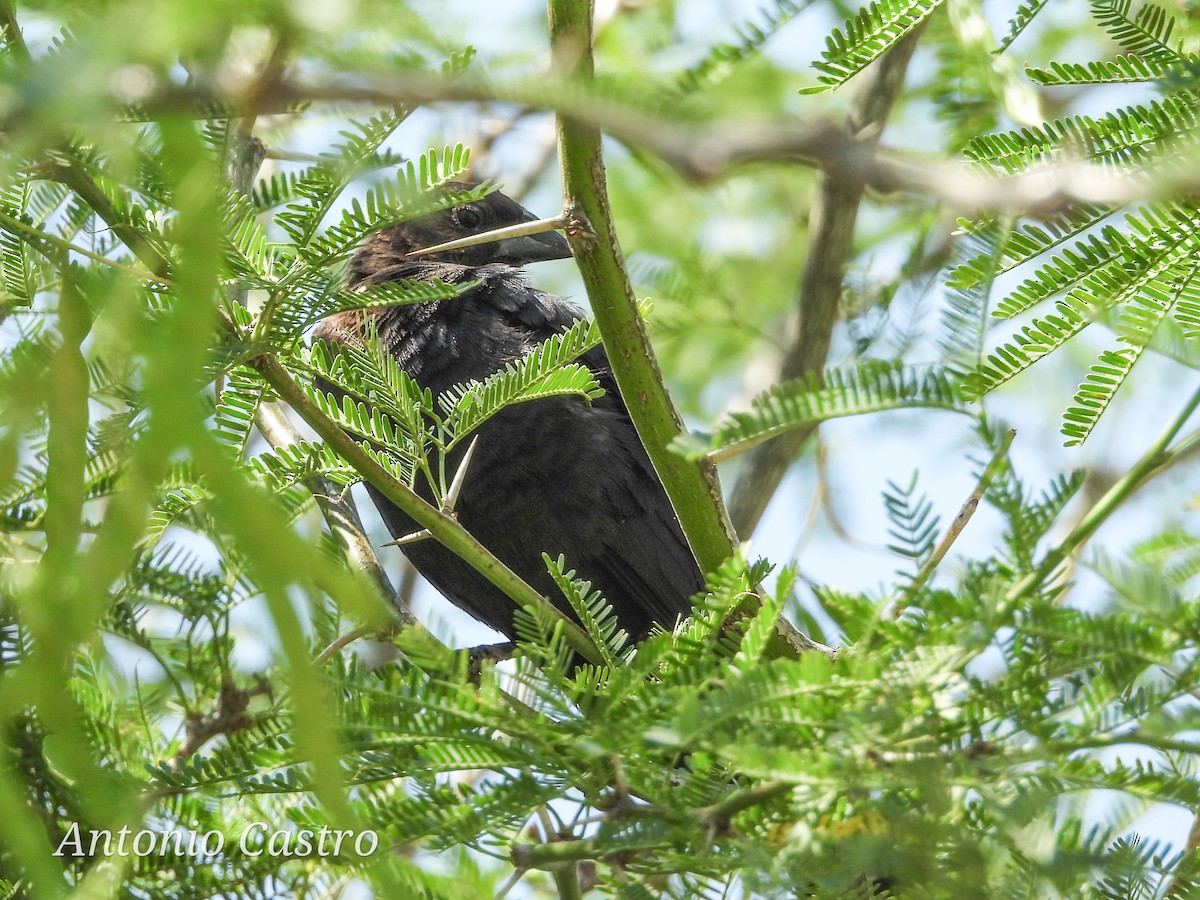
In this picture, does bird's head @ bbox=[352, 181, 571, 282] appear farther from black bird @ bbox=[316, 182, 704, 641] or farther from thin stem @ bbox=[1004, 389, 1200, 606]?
thin stem @ bbox=[1004, 389, 1200, 606]

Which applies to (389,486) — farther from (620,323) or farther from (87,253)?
(87,253)

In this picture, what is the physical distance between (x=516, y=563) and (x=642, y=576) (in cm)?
38

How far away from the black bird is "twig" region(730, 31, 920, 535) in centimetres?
89

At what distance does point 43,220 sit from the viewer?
253 cm

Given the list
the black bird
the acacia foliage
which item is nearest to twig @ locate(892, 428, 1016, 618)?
the acacia foliage

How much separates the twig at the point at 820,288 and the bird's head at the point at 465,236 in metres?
0.99

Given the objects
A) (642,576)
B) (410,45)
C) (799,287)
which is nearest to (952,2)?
(799,287)

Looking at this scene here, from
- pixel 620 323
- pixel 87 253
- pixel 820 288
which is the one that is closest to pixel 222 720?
pixel 87 253

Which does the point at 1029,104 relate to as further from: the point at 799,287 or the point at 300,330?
the point at 300,330

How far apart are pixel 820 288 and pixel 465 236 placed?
136 centimetres

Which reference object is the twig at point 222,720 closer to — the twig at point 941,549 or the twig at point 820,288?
the twig at point 941,549

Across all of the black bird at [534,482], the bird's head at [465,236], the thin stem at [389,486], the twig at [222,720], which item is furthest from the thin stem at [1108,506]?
the bird's head at [465,236]

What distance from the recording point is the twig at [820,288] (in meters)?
4.42

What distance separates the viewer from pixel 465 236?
13.8 feet
